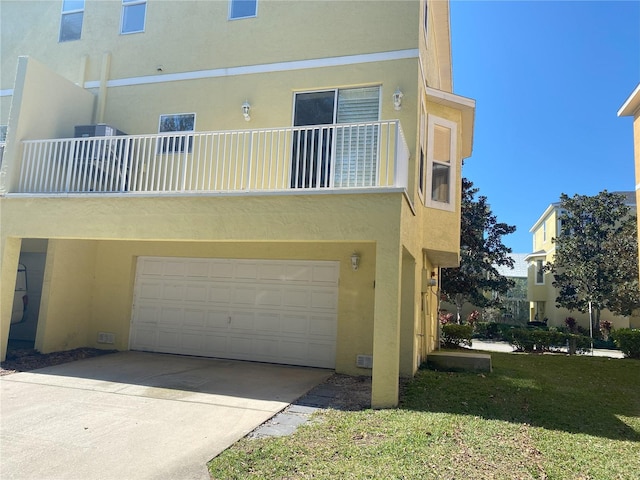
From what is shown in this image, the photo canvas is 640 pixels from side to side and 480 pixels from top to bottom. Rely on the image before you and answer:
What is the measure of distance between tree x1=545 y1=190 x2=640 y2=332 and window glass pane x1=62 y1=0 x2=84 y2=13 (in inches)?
959

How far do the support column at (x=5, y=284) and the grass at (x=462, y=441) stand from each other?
6453 mm

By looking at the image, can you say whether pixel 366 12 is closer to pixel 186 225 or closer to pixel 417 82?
pixel 417 82

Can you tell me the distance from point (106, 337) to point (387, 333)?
749 cm

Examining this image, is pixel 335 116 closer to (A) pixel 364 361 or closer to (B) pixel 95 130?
(A) pixel 364 361

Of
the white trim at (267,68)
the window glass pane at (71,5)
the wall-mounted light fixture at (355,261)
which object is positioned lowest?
the wall-mounted light fixture at (355,261)

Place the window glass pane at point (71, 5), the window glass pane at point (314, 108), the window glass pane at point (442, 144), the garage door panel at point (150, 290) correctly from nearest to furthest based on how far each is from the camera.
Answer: the window glass pane at point (314, 108) → the window glass pane at point (442, 144) → the garage door panel at point (150, 290) → the window glass pane at point (71, 5)

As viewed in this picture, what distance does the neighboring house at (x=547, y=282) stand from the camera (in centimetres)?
2642

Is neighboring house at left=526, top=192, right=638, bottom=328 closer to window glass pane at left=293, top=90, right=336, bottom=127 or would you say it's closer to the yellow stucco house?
the yellow stucco house

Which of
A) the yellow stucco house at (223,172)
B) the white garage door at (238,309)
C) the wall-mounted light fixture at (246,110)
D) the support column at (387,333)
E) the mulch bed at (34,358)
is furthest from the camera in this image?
the wall-mounted light fixture at (246,110)

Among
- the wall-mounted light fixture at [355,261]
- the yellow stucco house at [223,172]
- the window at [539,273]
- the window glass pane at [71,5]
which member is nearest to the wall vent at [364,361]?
the yellow stucco house at [223,172]

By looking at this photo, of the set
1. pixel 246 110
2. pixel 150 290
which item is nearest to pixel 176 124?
pixel 246 110

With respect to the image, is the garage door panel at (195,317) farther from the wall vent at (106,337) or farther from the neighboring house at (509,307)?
the neighboring house at (509,307)

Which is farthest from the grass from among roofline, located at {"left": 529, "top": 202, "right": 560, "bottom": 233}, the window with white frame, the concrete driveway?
roofline, located at {"left": 529, "top": 202, "right": 560, "bottom": 233}

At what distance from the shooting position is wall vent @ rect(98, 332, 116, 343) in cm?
1048
